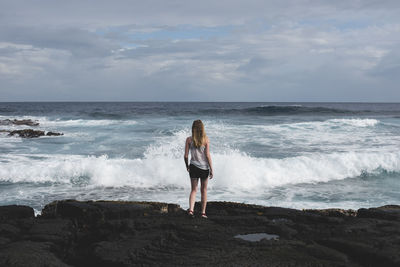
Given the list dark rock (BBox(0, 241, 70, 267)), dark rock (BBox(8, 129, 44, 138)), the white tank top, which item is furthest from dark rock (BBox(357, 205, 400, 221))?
dark rock (BBox(8, 129, 44, 138))

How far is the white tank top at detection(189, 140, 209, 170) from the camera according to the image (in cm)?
653

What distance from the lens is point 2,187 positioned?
1164 centimetres

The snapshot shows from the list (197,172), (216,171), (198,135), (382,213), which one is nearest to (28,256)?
(197,172)

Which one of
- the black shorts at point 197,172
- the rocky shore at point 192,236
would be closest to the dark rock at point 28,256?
the rocky shore at point 192,236

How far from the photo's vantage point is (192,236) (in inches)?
215

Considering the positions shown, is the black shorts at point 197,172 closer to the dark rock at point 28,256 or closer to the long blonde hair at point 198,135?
the long blonde hair at point 198,135

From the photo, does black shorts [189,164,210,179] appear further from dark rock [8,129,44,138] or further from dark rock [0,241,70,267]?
dark rock [8,129,44,138]

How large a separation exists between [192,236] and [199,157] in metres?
1.55

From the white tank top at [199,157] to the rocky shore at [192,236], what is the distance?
900mm

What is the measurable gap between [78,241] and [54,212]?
1.68 metres

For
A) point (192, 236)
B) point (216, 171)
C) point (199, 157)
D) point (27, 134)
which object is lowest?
point (216, 171)

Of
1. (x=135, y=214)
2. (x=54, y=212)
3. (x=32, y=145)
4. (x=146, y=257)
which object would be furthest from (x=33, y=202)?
(x=32, y=145)

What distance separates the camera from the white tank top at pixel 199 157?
21.4ft

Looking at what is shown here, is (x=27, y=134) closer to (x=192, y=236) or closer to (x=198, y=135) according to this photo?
(x=198, y=135)
